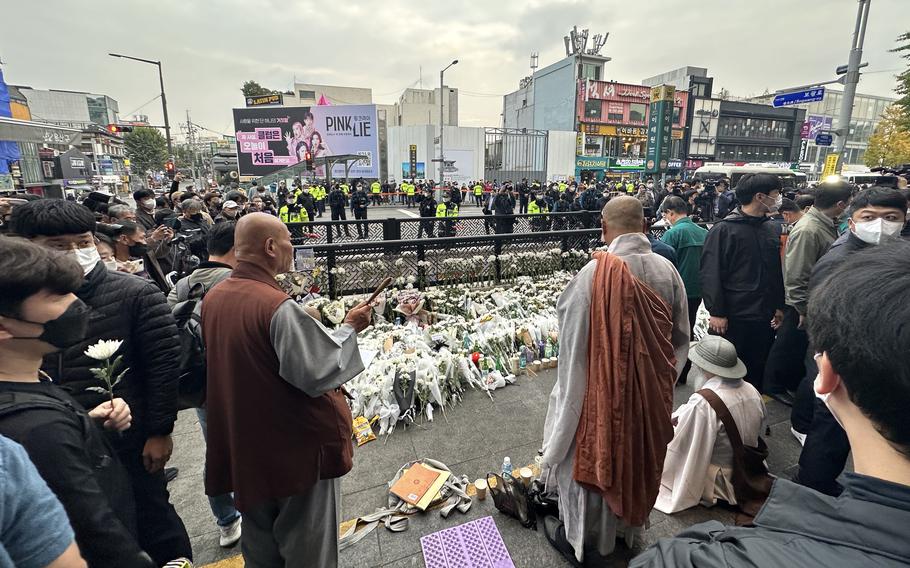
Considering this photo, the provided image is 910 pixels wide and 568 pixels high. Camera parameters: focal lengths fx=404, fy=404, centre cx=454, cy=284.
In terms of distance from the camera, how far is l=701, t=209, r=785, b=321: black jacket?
11.6 feet

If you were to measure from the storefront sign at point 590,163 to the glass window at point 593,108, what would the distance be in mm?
6641

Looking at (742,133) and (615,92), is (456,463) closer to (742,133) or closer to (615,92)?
(615,92)

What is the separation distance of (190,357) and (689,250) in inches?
168

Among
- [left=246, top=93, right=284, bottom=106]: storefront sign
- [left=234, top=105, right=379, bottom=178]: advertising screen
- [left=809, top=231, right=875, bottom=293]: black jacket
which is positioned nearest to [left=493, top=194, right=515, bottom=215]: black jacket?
[left=809, top=231, right=875, bottom=293]: black jacket

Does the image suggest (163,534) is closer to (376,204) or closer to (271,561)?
(271,561)

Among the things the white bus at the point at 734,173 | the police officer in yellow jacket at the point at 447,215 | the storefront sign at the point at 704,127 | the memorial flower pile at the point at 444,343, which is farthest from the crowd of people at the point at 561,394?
the storefront sign at the point at 704,127

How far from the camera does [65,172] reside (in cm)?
2297

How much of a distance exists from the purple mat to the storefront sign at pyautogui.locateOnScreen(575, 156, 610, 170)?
3514cm

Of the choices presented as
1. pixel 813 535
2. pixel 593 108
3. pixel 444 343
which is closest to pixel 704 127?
pixel 593 108

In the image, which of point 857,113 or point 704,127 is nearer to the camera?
point 704,127

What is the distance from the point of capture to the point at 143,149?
164ft

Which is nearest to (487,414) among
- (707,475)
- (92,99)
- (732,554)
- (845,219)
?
(707,475)

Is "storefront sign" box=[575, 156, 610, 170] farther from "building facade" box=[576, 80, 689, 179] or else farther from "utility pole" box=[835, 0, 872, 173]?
"utility pole" box=[835, 0, 872, 173]

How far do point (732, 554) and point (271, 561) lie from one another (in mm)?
2016
